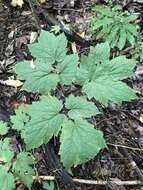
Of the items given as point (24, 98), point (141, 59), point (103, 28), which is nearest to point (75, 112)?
point (24, 98)

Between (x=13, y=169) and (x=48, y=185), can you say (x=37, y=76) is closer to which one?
(x=13, y=169)

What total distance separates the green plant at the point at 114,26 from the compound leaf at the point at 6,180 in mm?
1998

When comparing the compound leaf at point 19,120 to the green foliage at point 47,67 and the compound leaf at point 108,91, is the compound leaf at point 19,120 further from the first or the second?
the compound leaf at point 108,91

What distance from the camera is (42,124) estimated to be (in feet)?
7.28

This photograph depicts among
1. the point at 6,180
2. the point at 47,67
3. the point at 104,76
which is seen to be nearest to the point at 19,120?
the point at 6,180

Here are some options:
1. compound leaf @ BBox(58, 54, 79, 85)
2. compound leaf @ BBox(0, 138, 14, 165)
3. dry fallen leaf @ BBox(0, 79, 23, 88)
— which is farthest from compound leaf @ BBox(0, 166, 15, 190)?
dry fallen leaf @ BBox(0, 79, 23, 88)

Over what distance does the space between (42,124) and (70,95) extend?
12.4 inches

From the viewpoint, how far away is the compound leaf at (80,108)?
228 centimetres

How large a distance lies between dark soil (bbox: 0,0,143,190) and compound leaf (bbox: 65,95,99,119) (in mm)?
867

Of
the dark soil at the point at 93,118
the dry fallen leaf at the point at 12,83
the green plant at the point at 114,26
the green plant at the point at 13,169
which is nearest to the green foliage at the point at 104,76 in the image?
the green plant at the point at 13,169

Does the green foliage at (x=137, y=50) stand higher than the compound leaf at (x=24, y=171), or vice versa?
the green foliage at (x=137, y=50)

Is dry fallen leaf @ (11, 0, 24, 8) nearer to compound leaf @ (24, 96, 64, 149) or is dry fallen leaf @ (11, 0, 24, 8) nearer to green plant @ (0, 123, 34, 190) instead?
green plant @ (0, 123, 34, 190)

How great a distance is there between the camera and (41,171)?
3066 millimetres

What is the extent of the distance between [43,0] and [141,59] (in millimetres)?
1591
